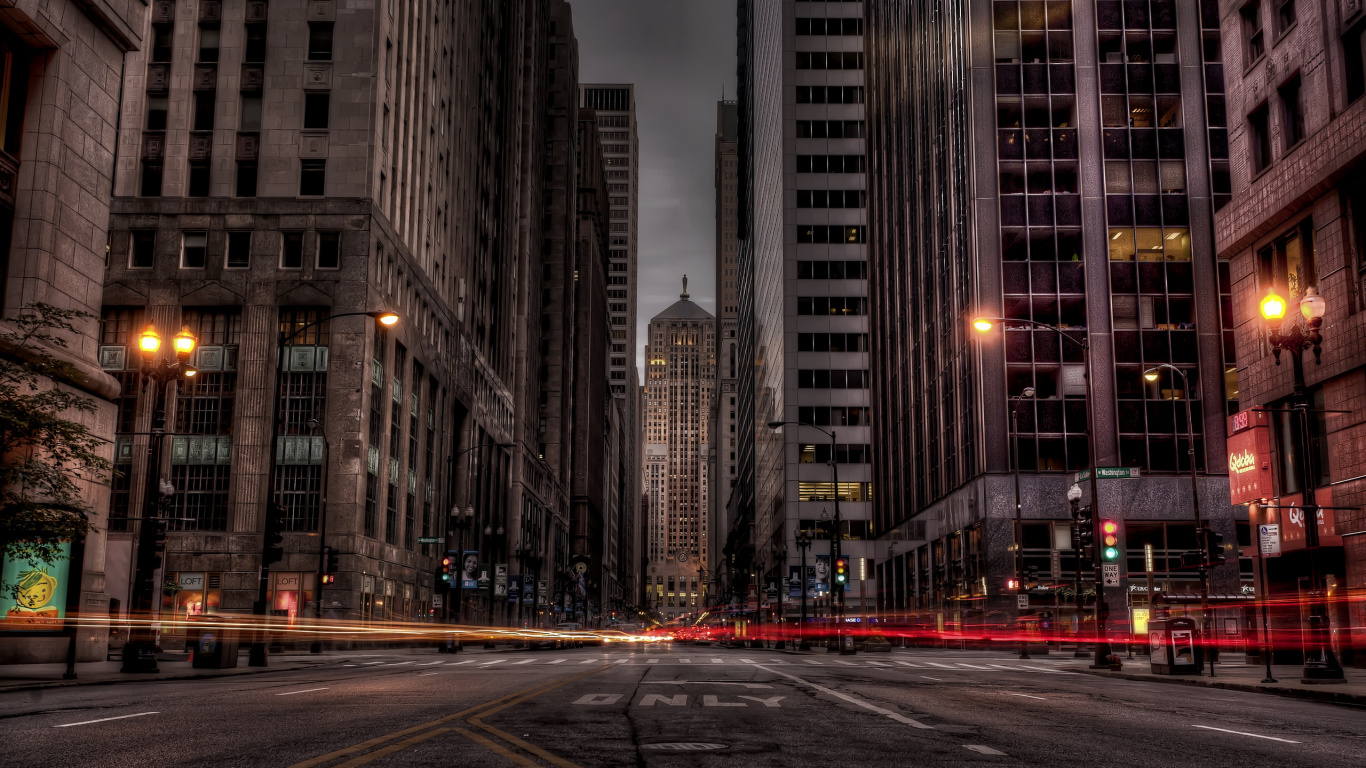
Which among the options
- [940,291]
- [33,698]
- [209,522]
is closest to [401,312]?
[209,522]

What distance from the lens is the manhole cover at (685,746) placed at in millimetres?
10047

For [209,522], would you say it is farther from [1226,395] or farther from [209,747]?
[1226,395]

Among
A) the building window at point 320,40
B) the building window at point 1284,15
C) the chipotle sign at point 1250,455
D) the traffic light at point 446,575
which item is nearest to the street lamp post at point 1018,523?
the chipotle sign at point 1250,455

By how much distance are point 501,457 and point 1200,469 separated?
6561 cm

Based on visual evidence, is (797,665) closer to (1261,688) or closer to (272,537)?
(1261,688)

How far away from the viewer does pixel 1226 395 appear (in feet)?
206

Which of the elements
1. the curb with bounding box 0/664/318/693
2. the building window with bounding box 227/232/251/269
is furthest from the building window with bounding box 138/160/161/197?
the curb with bounding box 0/664/318/693

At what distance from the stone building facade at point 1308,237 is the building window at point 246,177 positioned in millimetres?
47634

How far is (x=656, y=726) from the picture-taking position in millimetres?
12273

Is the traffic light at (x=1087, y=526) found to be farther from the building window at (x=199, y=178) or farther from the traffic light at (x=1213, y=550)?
the building window at (x=199, y=178)

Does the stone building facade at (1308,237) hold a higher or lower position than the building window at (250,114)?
lower

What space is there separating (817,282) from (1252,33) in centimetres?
7220

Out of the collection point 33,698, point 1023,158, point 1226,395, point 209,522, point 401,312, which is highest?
point 1023,158

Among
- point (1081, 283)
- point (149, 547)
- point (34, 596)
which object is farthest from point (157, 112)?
point (1081, 283)
